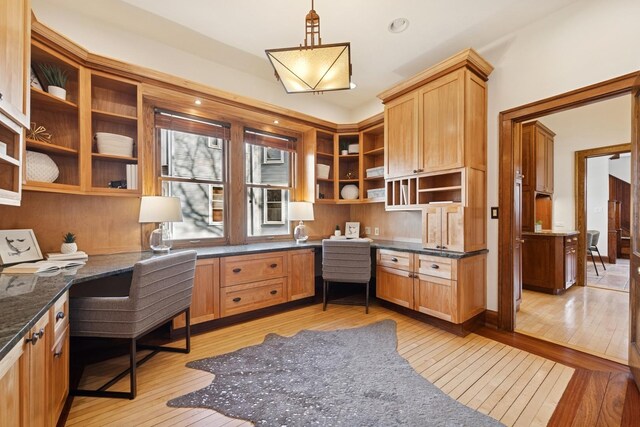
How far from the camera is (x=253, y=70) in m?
3.45

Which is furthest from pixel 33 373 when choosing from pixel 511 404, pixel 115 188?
pixel 511 404

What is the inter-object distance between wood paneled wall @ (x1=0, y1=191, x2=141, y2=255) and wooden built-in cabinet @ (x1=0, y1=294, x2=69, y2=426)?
3.88ft

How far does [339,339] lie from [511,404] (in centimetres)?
136

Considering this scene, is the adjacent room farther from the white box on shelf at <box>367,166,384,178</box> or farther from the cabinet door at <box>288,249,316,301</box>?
the white box on shelf at <box>367,166,384,178</box>

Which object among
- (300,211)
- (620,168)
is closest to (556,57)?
(300,211)

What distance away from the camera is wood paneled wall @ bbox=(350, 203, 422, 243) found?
371 cm

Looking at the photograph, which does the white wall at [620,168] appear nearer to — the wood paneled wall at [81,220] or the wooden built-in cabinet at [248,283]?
the wooden built-in cabinet at [248,283]

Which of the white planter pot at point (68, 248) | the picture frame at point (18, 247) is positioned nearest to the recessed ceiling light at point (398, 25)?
the white planter pot at point (68, 248)

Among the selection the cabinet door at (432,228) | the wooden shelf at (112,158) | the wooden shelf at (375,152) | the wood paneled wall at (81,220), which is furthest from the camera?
the wooden shelf at (375,152)

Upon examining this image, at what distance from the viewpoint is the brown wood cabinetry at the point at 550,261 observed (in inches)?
158

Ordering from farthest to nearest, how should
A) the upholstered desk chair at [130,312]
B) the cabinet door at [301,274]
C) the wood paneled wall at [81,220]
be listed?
the cabinet door at [301,274] → the wood paneled wall at [81,220] → the upholstered desk chair at [130,312]

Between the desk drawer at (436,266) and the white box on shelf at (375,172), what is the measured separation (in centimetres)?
138

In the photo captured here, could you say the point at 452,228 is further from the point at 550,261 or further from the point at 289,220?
the point at 550,261

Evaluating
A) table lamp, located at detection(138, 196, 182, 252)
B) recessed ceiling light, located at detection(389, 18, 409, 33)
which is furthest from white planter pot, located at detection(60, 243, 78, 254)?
recessed ceiling light, located at detection(389, 18, 409, 33)
